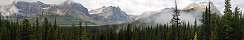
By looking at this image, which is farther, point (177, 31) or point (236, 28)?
point (236, 28)

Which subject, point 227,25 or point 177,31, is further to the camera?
point 227,25

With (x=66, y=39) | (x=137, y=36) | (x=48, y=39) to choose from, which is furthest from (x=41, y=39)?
(x=137, y=36)

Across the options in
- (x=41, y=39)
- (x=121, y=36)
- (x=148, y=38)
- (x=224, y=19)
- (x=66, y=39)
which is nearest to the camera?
(x=224, y=19)

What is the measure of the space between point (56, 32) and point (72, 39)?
18677 millimetres

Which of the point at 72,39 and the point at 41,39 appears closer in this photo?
the point at 41,39

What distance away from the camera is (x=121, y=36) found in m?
139

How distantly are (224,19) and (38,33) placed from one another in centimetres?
4158

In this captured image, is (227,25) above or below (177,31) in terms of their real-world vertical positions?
above

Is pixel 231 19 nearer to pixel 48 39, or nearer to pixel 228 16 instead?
pixel 228 16

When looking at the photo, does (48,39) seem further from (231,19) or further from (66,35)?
(231,19)

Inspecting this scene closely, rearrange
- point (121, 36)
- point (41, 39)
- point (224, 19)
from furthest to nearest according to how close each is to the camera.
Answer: point (121, 36) → point (41, 39) → point (224, 19)

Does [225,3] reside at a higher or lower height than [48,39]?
higher

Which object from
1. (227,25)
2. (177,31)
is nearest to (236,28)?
(227,25)

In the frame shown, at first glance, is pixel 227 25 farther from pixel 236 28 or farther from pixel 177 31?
pixel 177 31
